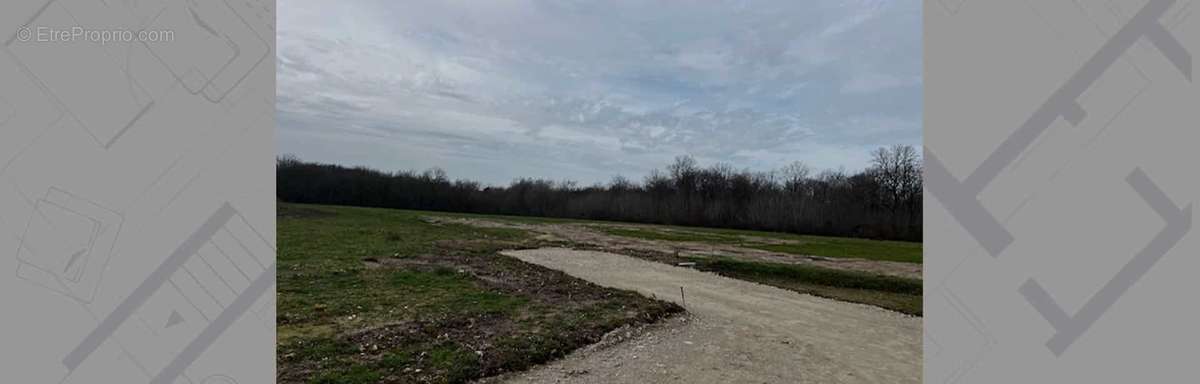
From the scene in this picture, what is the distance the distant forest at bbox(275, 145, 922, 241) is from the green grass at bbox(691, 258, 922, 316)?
3089cm

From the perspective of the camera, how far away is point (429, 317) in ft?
24.4

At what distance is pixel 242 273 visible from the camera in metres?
3.58

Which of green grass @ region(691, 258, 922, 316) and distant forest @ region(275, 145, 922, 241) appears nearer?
green grass @ region(691, 258, 922, 316)

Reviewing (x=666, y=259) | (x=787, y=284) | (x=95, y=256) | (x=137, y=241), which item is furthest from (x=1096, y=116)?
(x=666, y=259)

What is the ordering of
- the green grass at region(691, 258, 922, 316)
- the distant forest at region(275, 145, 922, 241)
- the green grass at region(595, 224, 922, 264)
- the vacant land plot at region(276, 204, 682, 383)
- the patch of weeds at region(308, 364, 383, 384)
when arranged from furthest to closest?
the distant forest at region(275, 145, 922, 241) < the green grass at region(595, 224, 922, 264) < the green grass at region(691, 258, 922, 316) < the vacant land plot at region(276, 204, 682, 383) < the patch of weeds at region(308, 364, 383, 384)

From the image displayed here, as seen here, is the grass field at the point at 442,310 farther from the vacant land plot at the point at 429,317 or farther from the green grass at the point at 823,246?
the green grass at the point at 823,246

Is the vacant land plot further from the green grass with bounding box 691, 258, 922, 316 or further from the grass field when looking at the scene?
the green grass with bounding box 691, 258, 922, 316

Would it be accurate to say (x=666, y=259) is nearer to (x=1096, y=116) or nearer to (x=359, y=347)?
(x=359, y=347)

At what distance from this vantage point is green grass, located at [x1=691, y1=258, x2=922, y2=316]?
1249 cm

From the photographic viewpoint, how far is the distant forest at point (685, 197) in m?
48.4

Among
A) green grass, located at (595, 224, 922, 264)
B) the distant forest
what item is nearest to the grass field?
green grass, located at (595, 224, 922, 264)

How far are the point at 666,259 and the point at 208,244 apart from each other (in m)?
16.7

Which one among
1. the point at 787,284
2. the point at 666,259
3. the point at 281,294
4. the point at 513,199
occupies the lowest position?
the point at 787,284

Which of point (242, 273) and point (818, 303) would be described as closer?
point (242, 273)
